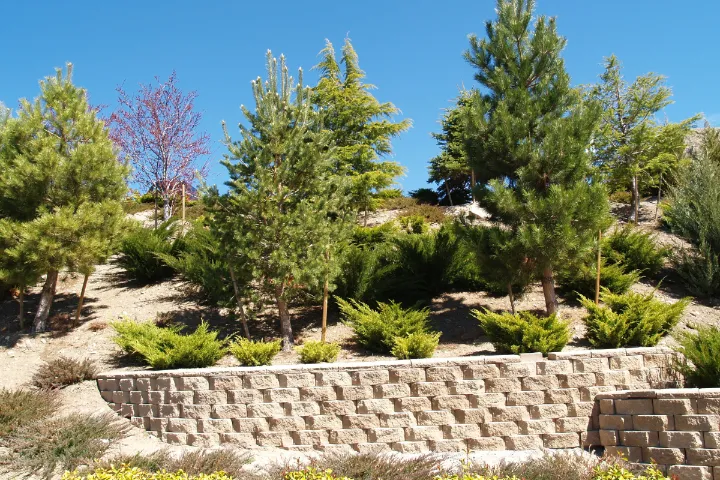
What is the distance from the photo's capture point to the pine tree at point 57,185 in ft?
27.1

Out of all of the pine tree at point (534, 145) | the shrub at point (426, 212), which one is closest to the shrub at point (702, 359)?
the pine tree at point (534, 145)

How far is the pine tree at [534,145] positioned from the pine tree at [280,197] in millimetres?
2559

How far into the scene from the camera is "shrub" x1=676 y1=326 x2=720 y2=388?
487 cm

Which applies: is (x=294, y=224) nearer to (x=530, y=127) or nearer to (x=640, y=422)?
(x=530, y=127)

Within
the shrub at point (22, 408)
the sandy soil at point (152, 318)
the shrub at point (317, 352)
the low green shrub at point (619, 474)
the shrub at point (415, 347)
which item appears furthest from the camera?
the sandy soil at point (152, 318)

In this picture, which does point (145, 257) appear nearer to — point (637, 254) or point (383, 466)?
point (383, 466)

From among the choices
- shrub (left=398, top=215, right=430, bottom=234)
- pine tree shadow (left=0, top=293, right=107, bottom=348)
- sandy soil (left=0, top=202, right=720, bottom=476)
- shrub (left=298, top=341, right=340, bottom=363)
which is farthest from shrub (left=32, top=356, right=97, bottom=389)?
shrub (left=398, top=215, right=430, bottom=234)

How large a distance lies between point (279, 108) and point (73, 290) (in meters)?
6.68

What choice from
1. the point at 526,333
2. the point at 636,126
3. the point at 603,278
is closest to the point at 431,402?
the point at 526,333

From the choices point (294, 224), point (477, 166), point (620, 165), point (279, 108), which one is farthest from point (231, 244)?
point (620, 165)

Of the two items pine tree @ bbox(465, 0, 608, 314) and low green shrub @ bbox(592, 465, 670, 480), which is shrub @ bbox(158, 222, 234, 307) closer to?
pine tree @ bbox(465, 0, 608, 314)

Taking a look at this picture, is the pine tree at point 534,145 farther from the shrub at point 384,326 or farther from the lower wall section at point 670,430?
the lower wall section at point 670,430

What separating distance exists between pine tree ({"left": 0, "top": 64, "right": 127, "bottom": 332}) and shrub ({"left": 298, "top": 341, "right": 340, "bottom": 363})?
14.9 feet

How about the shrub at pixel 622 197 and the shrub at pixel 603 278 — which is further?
the shrub at pixel 622 197
